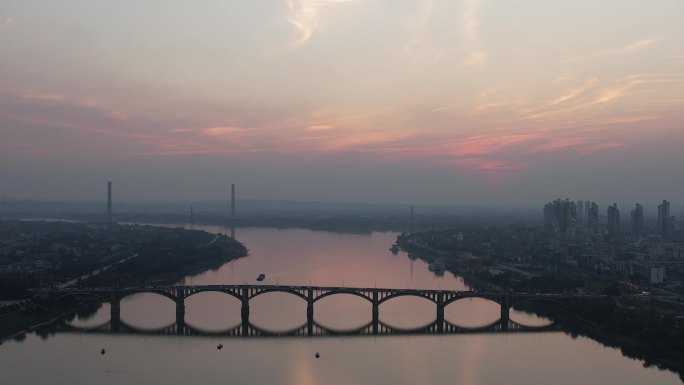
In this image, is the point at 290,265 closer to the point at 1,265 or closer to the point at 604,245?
the point at 1,265

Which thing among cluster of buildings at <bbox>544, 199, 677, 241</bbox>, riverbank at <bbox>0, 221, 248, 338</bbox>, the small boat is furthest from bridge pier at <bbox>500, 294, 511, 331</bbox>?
cluster of buildings at <bbox>544, 199, 677, 241</bbox>

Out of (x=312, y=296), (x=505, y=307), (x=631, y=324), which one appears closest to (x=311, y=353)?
(x=312, y=296)

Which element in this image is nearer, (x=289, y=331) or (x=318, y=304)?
(x=289, y=331)

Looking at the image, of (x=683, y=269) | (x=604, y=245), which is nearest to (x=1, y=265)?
(x=683, y=269)

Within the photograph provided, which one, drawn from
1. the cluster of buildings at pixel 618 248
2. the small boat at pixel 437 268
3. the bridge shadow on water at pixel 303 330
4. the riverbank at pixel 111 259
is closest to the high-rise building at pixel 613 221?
the cluster of buildings at pixel 618 248

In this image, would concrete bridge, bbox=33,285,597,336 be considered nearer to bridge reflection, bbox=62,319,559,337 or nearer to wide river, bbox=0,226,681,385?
bridge reflection, bbox=62,319,559,337

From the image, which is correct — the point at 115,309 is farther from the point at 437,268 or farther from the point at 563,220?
the point at 563,220
